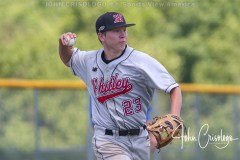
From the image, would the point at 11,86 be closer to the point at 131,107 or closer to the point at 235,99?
the point at 235,99

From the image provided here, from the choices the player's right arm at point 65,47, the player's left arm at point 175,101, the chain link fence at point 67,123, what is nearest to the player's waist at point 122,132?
the player's left arm at point 175,101

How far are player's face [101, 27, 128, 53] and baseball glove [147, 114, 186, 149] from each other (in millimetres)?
663

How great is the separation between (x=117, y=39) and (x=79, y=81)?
22.3 ft

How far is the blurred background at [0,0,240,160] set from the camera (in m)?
12.6

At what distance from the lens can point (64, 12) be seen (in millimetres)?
15805

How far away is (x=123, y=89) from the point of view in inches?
257

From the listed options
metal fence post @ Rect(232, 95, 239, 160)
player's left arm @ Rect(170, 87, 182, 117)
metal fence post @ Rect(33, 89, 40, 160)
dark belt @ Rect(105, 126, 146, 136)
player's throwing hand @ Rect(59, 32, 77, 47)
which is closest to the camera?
player's left arm @ Rect(170, 87, 182, 117)

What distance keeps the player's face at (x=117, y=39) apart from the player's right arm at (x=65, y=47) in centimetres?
33

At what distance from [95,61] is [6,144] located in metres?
6.14

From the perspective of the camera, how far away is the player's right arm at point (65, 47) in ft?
22.2

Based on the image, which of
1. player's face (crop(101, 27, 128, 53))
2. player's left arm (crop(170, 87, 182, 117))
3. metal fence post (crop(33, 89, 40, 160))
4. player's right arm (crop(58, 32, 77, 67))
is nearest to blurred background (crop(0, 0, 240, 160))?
metal fence post (crop(33, 89, 40, 160))

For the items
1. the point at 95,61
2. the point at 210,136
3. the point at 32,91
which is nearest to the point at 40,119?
the point at 32,91

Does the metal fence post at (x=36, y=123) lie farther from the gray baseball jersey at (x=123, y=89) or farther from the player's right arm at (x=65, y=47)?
the gray baseball jersey at (x=123, y=89)

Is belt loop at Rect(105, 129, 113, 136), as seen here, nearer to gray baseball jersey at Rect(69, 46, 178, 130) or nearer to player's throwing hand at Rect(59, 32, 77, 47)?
gray baseball jersey at Rect(69, 46, 178, 130)
